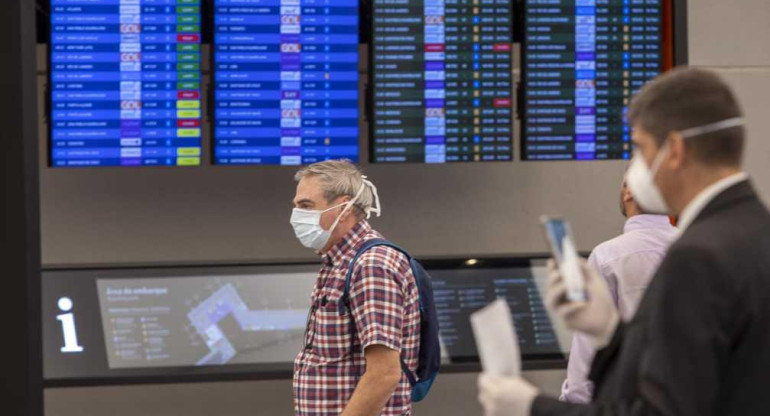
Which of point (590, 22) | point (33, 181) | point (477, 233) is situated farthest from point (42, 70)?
point (33, 181)

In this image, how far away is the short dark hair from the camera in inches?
61.0

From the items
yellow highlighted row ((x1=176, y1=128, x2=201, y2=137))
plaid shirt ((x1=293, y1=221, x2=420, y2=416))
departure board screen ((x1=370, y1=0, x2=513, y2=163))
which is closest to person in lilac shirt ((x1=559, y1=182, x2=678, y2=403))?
plaid shirt ((x1=293, y1=221, x2=420, y2=416))

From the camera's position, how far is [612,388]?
1613 mm

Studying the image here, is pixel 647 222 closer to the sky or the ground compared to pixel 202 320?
closer to the sky

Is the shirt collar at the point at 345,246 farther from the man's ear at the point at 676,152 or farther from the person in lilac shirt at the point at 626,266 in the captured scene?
the man's ear at the point at 676,152

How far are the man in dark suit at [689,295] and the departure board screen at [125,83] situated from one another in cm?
342

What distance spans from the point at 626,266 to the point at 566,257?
62.8 inches

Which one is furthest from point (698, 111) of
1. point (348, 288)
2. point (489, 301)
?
point (489, 301)


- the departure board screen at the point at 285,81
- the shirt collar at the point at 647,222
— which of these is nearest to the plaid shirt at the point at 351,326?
the shirt collar at the point at 647,222

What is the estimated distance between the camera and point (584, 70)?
5078 millimetres

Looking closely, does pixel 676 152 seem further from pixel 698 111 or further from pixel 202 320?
pixel 202 320

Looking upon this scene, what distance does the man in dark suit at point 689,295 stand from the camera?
4.71ft

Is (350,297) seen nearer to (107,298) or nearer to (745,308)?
(745,308)

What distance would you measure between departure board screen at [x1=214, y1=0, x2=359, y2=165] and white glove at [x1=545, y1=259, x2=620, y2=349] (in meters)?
3.31
